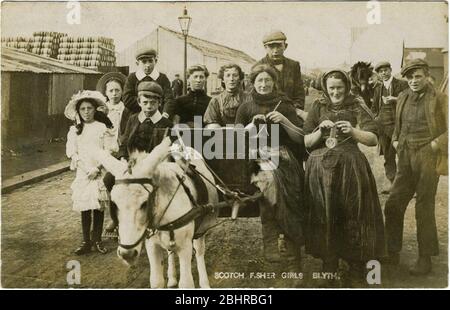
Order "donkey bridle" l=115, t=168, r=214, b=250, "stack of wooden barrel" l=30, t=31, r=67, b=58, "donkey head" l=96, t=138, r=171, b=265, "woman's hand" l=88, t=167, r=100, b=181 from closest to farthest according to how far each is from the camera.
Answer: "donkey head" l=96, t=138, r=171, b=265
"donkey bridle" l=115, t=168, r=214, b=250
"woman's hand" l=88, t=167, r=100, b=181
"stack of wooden barrel" l=30, t=31, r=67, b=58

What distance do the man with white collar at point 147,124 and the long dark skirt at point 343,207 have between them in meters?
1.33

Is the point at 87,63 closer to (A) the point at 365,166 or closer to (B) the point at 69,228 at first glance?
(B) the point at 69,228

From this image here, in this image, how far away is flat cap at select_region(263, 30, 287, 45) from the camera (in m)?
4.06

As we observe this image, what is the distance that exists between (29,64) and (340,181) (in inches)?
118

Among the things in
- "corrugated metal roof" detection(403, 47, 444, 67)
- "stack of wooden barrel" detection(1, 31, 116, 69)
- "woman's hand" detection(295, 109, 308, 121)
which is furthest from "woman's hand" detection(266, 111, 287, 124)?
"stack of wooden barrel" detection(1, 31, 116, 69)

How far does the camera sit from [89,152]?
4.04 meters

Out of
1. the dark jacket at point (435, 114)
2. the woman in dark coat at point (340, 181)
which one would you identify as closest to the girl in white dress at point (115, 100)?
the woman in dark coat at point (340, 181)

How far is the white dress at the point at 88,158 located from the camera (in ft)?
13.2

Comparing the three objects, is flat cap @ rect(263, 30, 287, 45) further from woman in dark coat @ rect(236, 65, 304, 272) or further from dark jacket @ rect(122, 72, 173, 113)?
dark jacket @ rect(122, 72, 173, 113)

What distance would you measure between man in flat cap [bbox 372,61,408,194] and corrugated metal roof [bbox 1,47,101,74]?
2.53m

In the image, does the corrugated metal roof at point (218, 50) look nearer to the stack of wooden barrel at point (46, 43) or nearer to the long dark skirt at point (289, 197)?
the long dark skirt at point (289, 197)

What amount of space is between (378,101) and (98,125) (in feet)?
8.12

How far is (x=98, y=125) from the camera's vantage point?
4027mm
